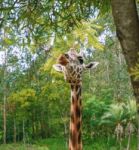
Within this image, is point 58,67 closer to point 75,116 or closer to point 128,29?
point 75,116

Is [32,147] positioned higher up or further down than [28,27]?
further down

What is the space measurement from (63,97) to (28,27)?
20375mm

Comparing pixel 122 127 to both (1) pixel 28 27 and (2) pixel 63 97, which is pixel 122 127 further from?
(1) pixel 28 27

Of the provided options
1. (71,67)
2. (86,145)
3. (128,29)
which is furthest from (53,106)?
(128,29)

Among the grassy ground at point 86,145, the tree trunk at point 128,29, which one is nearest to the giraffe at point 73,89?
the tree trunk at point 128,29

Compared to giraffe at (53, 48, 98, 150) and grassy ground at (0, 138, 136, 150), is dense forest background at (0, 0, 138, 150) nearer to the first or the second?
grassy ground at (0, 138, 136, 150)

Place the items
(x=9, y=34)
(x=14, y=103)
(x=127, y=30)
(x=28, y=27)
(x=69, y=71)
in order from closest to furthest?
(x=127, y=30) < (x=28, y=27) < (x=9, y=34) < (x=69, y=71) < (x=14, y=103)

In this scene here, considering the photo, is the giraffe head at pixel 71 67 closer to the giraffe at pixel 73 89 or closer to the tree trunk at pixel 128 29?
the giraffe at pixel 73 89

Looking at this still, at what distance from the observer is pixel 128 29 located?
1.93 m

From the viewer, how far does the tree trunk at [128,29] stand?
1921 millimetres

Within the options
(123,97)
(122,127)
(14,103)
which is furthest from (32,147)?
(123,97)

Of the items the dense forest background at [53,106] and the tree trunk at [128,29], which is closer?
the tree trunk at [128,29]

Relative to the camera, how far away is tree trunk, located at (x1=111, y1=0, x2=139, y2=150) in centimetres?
192

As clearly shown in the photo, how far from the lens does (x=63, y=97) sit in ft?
75.3
